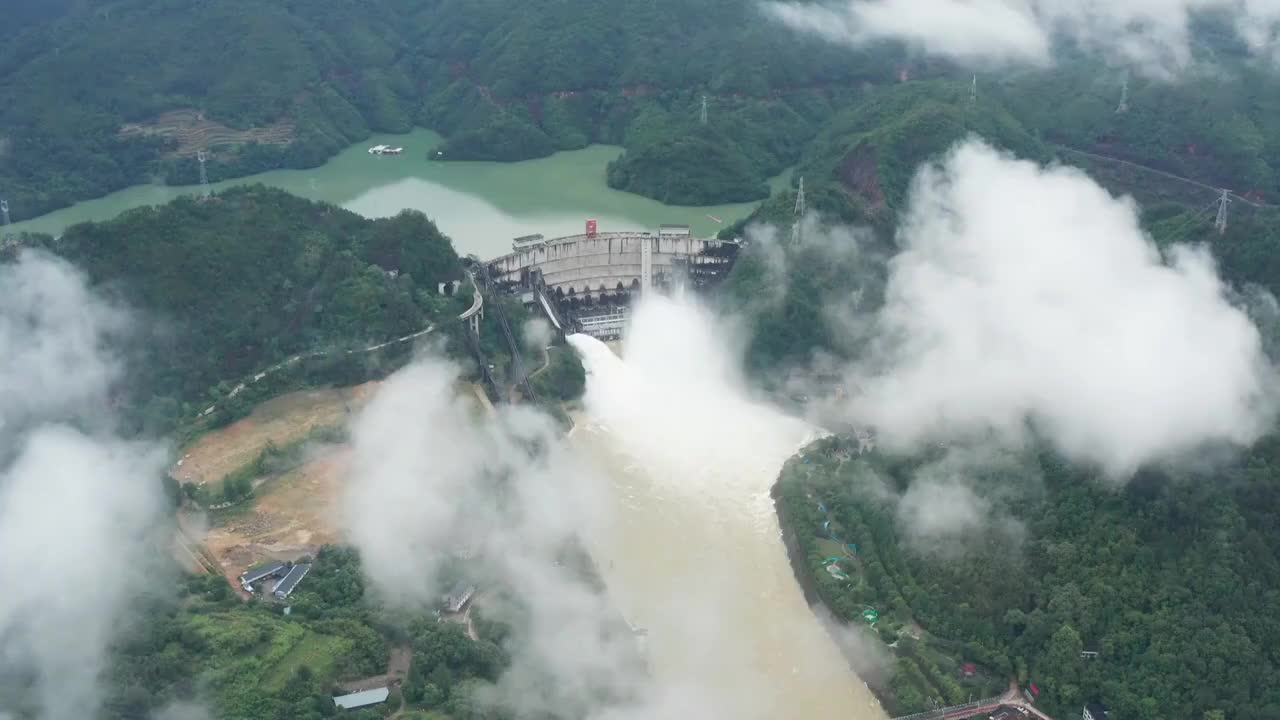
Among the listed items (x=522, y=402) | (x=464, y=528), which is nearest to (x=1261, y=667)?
(x=464, y=528)

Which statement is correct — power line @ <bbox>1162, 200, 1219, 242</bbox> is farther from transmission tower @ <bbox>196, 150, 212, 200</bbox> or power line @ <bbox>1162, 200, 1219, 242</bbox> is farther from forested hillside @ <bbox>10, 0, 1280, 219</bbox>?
transmission tower @ <bbox>196, 150, 212, 200</bbox>

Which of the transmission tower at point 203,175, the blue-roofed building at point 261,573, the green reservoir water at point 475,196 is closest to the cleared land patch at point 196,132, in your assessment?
the transmission tower at point 203,175

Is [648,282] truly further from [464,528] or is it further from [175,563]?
[175,563]

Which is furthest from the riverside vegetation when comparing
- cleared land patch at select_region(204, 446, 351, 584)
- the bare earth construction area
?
cleared land patch at select_region(204, 446, 351, 584)

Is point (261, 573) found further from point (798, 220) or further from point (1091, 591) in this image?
point (798, 220)

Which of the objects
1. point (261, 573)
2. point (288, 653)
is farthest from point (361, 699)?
point (261, 573)

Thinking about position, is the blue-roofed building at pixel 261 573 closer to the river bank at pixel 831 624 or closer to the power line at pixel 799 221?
the river bank at pixel 831 624

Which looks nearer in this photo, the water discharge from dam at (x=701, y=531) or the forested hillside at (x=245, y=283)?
the water discharge from dam at (x=701, y=531)
